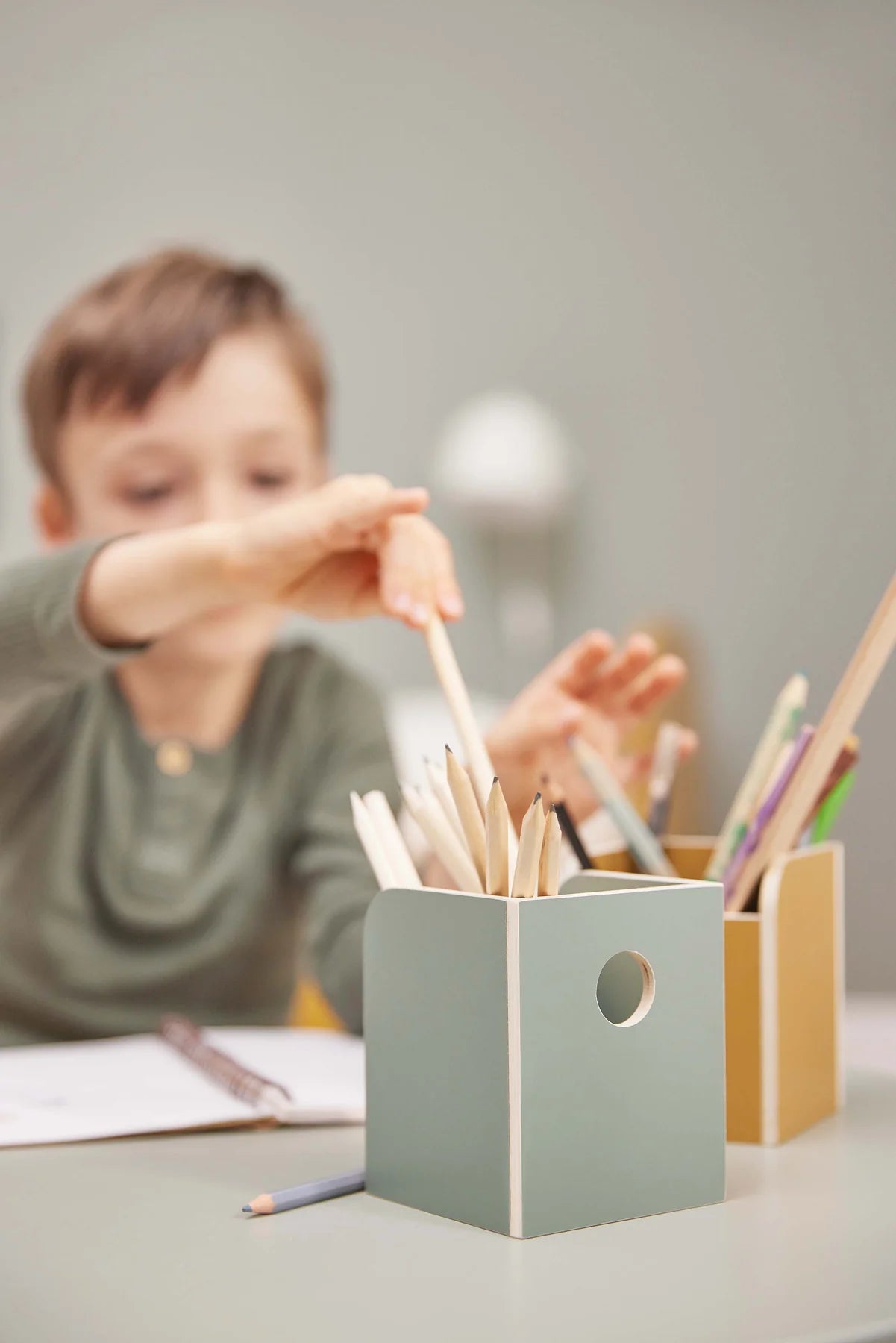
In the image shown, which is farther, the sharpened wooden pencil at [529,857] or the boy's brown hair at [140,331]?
the boy's brown hair at [140,331]

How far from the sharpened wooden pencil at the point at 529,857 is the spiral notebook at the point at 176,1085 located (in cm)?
19

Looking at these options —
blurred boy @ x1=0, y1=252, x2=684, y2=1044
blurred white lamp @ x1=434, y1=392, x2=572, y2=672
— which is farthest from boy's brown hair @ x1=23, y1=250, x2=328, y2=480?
blurred white lamp @ x1=434, y1=392, x2=572, y2=672

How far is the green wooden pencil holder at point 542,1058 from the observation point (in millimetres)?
392

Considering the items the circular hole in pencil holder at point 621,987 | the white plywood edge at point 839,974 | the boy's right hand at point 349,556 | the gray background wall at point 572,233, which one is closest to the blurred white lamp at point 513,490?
the gray background wall at point 572,233

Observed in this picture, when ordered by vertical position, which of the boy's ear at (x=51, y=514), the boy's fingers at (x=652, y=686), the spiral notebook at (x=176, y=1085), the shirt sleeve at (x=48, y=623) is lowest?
the spiral notebook at (x=176, y=1085)

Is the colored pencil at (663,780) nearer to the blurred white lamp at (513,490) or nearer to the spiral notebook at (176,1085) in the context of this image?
the spiral notebook at (176,1085)

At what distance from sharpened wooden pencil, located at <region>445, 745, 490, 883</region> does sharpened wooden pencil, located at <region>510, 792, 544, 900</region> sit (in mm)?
22

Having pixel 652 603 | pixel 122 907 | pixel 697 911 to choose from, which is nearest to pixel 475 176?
pixel 652 603

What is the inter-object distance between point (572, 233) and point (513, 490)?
0.20 m

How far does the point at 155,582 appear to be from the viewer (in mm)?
646

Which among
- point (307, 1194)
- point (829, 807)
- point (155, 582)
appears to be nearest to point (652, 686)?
point (829, 807)

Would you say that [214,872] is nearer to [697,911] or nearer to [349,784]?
[349,784]

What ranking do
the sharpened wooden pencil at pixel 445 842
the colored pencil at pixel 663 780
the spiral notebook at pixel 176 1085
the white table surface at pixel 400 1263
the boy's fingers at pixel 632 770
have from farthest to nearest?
the boy's fingers at pixel 632 770 < the colored pencil at pixel 663 780 < the spiral notebook at pixel 176 1085 < the sharpened wooden pencil at pixel 445 842 < the white table surface at pixel 400 1263

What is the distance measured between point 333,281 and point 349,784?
0.37 m
